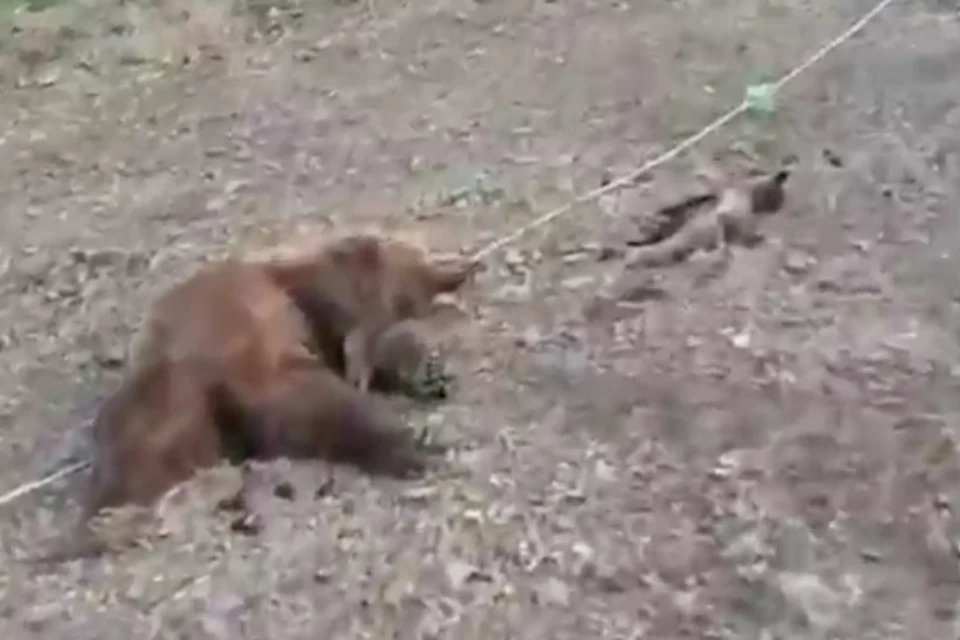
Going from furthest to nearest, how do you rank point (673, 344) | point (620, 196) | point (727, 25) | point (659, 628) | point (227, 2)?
1. point (227, 2)
2. point (727, 25)
3. point (620, 196)
4. point (673, 344)
5. point (659, 628)

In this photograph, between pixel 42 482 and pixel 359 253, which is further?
pixel 359 253

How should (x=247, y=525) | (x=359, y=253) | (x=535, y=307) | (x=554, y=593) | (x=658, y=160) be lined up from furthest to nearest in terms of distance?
1. (x=658, y=160)
2. (x=535, y=307)
3. (x=359, y=253)
4. (x=247, y=525)
5. (x=554, y=593)

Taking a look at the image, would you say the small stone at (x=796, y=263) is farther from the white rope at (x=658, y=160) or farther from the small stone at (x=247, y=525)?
the small stone at (x=247, y=525)

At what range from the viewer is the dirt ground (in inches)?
59.1

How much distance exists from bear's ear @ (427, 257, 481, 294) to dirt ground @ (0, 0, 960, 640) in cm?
3

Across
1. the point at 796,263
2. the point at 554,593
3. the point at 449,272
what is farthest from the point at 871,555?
the point at 449,272

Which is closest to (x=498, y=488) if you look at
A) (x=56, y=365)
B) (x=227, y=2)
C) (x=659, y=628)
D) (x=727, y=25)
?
(x=659, y=628)

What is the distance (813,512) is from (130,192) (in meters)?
1.16

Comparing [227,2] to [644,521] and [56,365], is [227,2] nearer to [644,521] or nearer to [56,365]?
[56,365]

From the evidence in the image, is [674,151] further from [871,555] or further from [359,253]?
[871,555]

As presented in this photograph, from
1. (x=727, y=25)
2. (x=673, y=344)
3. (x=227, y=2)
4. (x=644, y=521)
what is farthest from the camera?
(x=227, y=2)

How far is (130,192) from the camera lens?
2307 millimetres

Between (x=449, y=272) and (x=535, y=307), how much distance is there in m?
0.11

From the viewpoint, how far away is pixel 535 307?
1.96 m
